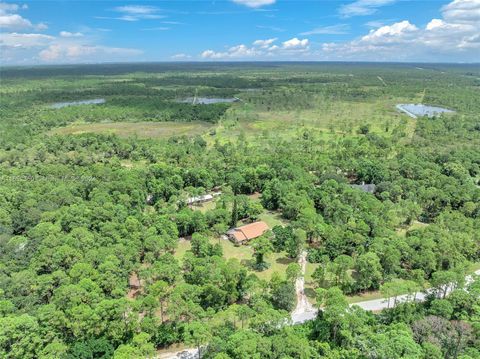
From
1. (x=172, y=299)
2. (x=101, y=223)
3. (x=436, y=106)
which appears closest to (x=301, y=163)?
(x=101, y=223)

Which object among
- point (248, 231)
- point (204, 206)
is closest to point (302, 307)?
point (248, 231)

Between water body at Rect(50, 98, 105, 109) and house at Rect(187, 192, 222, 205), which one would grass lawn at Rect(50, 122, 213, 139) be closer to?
water body at Rect(50, 98, 105, 109)

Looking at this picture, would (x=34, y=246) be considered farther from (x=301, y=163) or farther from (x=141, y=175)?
(x=301, y=163)

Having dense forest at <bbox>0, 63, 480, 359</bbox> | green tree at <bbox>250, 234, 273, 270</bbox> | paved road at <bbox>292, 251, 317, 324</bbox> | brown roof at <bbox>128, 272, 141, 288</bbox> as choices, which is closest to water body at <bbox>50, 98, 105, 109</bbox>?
dense forest at <bbox>0, 63, 480, 359</bbox>

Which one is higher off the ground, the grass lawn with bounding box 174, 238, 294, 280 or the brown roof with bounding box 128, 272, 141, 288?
the brown roof with bounding box 128, 272, 141, 288

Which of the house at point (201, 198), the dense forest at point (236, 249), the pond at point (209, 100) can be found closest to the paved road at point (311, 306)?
the dense forest at point (236, 249)

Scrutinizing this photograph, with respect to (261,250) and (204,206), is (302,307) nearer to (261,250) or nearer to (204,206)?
(261,250)

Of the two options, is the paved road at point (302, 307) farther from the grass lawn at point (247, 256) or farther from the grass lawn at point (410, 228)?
the grass lawn at point (410, 228)
